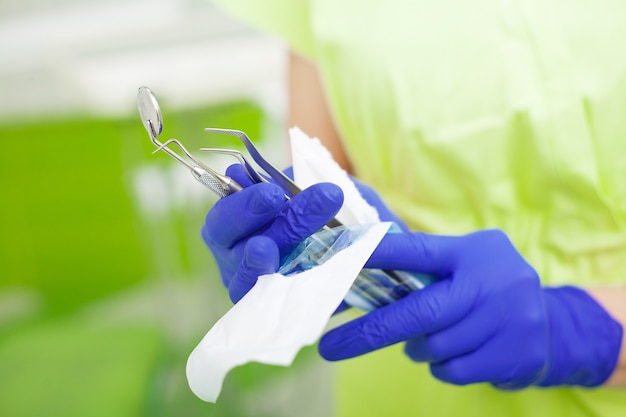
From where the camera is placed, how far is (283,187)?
0.38 meters

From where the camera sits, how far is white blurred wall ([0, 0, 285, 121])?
1.19 meters

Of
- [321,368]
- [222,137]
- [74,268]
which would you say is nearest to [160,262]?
[74,268]

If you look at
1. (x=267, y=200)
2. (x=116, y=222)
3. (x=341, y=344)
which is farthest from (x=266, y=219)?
(x=116, y=222)

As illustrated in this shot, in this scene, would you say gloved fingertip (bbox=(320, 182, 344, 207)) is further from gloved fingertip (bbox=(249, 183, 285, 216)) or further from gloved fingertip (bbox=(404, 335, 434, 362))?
gloved fingertip (bbox=(404, 335, 434, 362))

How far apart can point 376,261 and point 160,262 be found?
117 centimetres

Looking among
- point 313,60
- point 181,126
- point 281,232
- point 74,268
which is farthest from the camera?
point 74,268

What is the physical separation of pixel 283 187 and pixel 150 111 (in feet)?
0.35

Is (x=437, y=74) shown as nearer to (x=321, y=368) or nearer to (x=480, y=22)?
(x=480, y=22)

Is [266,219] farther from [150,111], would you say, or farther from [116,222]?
[116,222]

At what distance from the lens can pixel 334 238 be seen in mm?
367

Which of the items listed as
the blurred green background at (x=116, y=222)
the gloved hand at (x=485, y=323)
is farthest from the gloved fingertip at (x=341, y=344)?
the blurred green background at (x=116, y=222)

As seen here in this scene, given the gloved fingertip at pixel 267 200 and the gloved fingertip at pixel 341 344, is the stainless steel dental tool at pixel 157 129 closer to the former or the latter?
the gloved fingertip at pixel 267 200

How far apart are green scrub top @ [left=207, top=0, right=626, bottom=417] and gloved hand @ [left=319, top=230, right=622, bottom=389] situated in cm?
5

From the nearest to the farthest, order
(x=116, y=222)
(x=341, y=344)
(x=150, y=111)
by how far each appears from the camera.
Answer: (x=150, y=111) → (x=341, y=344) → (x=116, y=222)
